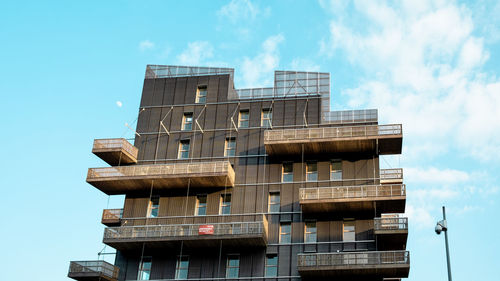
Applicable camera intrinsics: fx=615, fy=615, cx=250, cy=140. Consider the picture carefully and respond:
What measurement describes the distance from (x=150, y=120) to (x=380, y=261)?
957 inches

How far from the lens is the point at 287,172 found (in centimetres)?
5094

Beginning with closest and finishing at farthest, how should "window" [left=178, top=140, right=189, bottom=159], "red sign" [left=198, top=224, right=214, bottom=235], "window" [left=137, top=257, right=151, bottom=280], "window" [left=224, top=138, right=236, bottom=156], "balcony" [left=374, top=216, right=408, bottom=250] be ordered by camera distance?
1. "balcony" [left=374, top=216, right=408, bottom=250]
2. "red sign" [left=198, top=224, right=214, bottom=235]
3. "window" [left=137, top=257, right=151, bottom=280]
4. "window" [left=224, top=138, right=236, bottom=156]
5. "window" [left=178, top=140, right=189, bottom=159]

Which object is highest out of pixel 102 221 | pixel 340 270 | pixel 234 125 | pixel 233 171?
pixel 234 125

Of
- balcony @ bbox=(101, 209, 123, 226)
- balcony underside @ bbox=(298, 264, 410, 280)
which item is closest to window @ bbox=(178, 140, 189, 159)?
balcony @ bbox=(101, 209, 123, 226)

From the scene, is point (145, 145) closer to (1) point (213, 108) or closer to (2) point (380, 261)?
(1) point (213, 108)

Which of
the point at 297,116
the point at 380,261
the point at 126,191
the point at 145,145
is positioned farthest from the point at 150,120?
the point at 380,261

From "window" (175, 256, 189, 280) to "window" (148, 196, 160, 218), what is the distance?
4.72 m

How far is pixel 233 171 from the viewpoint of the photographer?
5097 cm

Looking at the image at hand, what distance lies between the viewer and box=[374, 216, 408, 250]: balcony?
4480 centimetres

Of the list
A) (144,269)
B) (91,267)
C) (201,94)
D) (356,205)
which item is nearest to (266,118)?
(201,94)

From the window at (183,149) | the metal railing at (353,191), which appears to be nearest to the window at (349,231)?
the metal railing at (353,191)

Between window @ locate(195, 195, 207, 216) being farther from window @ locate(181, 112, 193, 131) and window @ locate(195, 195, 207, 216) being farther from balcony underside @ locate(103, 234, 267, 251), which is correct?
window @ locate(181, 112, 193, 131)

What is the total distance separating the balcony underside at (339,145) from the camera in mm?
48188

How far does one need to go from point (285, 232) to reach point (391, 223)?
27.1 feet
